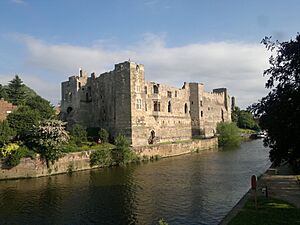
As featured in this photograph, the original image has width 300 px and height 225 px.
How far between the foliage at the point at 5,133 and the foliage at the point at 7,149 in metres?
0.46

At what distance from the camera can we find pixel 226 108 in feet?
305

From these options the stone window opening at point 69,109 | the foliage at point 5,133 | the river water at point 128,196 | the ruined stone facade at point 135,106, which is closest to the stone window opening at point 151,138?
the ruined stone facade at point 135,106

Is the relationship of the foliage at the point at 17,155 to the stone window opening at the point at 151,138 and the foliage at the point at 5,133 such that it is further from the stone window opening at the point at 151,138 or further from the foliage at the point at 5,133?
the stone window opening at the point at 151,138

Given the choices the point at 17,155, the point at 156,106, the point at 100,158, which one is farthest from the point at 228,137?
the point at 17,155

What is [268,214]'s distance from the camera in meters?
15.5

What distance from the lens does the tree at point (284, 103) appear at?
628 inches

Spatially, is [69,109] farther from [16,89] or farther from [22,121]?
[22,121]

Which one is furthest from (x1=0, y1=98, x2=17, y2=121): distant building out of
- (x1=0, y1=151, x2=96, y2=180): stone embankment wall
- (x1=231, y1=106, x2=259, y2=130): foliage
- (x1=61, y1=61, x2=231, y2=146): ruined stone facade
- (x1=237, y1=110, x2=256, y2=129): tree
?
(x1=237, y1=110, x2=256, y2=129): tree

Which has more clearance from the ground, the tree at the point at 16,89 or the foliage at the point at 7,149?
the tree at the point at 16,89

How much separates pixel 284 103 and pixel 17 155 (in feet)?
83.6

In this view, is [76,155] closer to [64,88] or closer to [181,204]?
[181,204]

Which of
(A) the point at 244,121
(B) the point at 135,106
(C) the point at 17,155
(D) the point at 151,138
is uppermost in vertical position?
(B) the point at 135,106

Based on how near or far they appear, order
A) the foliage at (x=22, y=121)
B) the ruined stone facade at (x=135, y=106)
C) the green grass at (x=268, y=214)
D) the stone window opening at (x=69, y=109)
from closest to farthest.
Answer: the green grass at (x=268, y=214)
the foliage at (x=22, y=121)
the ruined stone facade at (x=135, y=106)
the stone window opening at (x=69, y=109)

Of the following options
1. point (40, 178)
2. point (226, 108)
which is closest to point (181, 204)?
point (40, 178)
